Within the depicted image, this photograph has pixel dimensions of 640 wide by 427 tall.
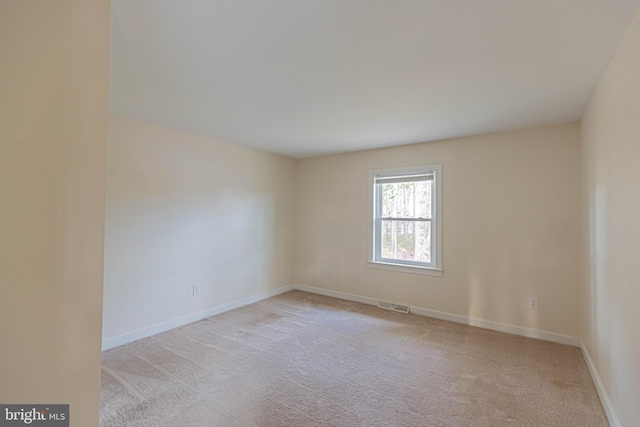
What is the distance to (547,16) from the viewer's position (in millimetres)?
1389

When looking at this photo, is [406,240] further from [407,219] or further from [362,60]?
[362,60]

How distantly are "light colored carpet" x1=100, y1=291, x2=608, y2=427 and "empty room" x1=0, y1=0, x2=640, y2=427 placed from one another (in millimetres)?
21

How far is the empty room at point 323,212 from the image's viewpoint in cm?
96

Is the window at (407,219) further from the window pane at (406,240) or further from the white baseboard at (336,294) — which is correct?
the white baseboard at (336,294)

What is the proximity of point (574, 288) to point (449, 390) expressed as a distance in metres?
1.87

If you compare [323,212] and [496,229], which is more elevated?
[323,212]

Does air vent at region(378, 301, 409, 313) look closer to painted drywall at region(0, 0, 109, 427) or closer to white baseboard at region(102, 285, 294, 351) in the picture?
white baseboard at region(102, 285, 294, 351)

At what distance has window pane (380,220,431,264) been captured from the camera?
381 cm

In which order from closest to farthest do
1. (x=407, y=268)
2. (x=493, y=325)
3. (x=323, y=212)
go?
1. (x=493, y=325)
2. (x=407, y=268)
3. (x=323, y=212)

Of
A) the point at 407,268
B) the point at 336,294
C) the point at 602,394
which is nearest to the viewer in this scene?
the point at 602,394

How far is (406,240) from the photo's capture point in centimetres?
399

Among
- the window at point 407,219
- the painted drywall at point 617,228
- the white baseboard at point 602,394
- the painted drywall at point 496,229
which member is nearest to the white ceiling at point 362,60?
the painted drywall at point 617,228

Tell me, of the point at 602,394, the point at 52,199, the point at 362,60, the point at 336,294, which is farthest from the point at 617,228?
the point at 336,294

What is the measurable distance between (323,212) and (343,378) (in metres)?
2.77
